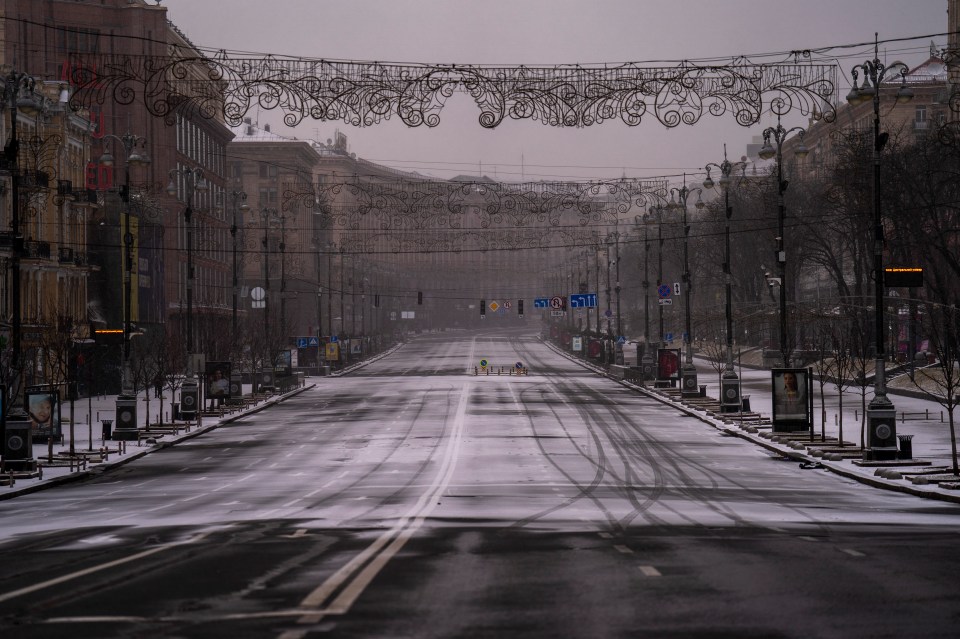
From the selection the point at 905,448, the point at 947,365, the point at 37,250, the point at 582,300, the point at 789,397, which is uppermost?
the point at 37,250

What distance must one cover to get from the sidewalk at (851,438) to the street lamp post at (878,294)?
598mm

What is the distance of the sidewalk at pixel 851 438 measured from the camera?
104 feet

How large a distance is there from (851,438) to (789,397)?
4.15 meters

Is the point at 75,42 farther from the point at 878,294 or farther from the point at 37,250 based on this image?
the point at 878,294

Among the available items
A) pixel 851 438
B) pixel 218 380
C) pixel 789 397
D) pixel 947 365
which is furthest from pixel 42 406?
pixel 851 438

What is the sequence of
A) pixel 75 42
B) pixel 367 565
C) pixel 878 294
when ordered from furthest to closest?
pixel 75 42 < pixel 878 294 < pixel 367 565

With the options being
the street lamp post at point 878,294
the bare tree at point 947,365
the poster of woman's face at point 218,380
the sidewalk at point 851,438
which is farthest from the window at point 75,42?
the street lamp post at point 878,294

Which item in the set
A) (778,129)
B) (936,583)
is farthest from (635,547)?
(778,129)

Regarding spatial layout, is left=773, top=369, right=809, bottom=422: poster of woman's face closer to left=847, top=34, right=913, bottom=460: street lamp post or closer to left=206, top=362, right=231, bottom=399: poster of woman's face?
left=847, top=34, right=913, bottom=460: street lamp post

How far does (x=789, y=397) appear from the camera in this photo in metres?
44.3

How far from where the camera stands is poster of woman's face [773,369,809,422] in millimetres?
44281

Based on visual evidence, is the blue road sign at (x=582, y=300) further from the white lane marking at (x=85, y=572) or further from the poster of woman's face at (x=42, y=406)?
the white lane marking at (x=85, y=572)

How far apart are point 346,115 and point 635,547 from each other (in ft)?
50.5

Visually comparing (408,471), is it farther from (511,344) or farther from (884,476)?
(511,344)
